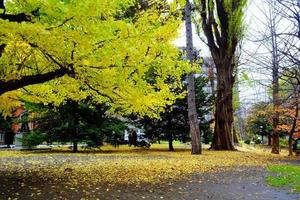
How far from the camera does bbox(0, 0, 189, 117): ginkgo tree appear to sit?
247 inches

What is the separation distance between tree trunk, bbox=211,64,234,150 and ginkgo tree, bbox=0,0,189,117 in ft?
45.1

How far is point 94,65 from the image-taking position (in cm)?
773

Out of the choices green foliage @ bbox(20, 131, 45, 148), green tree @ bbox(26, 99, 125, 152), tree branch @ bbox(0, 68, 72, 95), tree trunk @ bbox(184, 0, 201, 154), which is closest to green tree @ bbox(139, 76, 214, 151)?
green tree @ bbox(26, 99, 125, 152)

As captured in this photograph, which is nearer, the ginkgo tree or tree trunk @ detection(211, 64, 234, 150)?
the ginkgo tree

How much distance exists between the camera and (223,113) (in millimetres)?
24281

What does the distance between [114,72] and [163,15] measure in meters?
3.27

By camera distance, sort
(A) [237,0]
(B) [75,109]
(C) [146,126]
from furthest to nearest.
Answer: (C) [146,126]
(A) [237,0]
(B) [75,109]

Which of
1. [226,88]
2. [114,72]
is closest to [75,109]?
[226,88]

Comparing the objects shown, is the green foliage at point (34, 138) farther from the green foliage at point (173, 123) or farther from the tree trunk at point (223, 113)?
the tree trunk at point (223, 113)

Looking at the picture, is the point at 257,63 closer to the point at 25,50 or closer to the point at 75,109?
the point at 25,50

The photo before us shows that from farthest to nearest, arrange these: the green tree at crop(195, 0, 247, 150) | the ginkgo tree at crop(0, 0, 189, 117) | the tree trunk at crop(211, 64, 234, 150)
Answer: the tree trunk at crop(211, 64, 234, 150) < the green tree at crop(195, 0, 247, 150) < the ginkgo tree at crop(0, 0, 189, 117)

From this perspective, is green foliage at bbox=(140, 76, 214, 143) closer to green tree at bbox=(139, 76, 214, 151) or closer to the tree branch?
green tree at bbox=(139, 76, 214, 151)

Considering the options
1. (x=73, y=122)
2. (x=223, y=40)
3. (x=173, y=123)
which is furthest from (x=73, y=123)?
(x=223, y=40)

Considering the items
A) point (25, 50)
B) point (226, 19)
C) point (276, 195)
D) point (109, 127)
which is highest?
point (226, 19)
